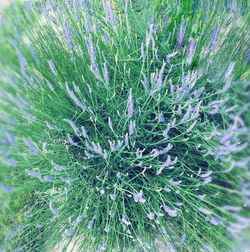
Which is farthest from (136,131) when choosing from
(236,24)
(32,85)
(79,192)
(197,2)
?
(197,2)

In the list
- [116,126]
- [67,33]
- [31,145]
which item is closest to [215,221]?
[116,126]

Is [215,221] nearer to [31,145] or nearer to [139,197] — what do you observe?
[139,197]

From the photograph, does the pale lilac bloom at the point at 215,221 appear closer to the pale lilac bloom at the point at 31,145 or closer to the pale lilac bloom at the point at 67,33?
the pale lilac bloom at the point at 31,145

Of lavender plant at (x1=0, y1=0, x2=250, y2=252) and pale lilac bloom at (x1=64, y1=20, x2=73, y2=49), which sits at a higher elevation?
pale lilac bloom at (x1=64, y1=20, x2=73, y2=49)

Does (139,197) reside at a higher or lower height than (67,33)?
lower

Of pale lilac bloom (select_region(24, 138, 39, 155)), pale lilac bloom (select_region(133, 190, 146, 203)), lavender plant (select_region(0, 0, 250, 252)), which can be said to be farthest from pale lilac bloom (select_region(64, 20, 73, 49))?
pale lilac bloom (select_region(133, 190, 146, 203))

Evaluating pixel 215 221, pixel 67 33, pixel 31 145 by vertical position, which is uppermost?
pixel 67 33

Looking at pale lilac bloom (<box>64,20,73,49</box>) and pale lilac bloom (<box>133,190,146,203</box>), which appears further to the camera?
pale lilac bloom (<box>64,20,73,49</box>)

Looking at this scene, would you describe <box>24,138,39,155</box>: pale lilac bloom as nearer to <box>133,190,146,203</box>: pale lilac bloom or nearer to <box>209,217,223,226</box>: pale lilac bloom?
<box>133,190,146,203</box>: pale lilac bloom

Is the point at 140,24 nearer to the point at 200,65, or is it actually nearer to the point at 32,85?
the point at 200,65
